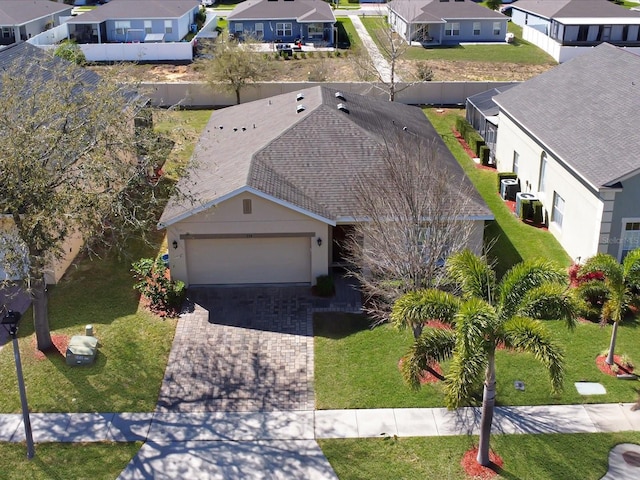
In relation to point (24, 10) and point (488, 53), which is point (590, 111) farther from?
point (24, 10)

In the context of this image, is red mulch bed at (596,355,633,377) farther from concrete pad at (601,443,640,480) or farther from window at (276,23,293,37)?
window at (276,23,293,37)

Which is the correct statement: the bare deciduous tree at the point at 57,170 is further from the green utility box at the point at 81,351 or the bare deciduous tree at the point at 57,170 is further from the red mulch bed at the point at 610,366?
the red mulch bed at the point at 610,366

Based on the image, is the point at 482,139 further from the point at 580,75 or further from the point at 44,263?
the point at 44,263

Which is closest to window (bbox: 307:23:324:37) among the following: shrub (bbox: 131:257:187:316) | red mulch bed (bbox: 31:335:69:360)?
shrub (bbox: 131:257:187:316)

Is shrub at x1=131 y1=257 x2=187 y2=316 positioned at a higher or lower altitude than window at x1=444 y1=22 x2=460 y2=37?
lower

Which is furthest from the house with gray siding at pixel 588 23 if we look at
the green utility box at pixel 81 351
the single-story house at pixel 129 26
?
the green utility box at pixel 81 351

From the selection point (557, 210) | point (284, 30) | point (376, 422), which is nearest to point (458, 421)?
point (376, 422)

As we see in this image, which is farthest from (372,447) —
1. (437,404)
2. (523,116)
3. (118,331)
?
(523,116)
